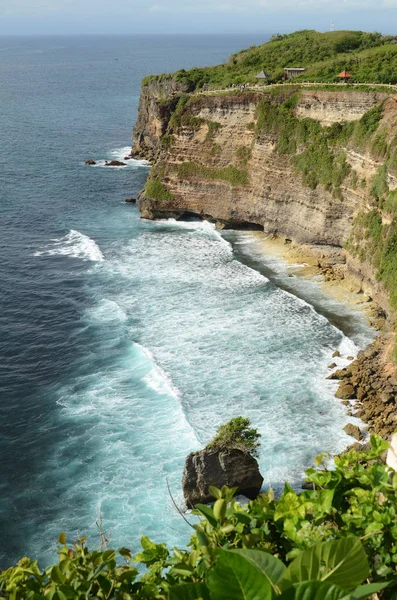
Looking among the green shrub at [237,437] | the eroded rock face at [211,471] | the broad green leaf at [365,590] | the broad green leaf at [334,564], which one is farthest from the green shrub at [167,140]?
the broad green leaf at [365,590]

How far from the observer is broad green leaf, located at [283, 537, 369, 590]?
6.30 meters

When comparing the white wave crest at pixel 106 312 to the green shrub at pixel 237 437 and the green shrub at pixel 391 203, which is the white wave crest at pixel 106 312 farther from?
the green shrub at pixel 391 203

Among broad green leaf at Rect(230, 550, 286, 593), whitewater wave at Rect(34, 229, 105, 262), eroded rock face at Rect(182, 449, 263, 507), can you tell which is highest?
broad green leaf at Rect(230, 550, 286, 593)

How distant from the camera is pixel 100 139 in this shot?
341ft

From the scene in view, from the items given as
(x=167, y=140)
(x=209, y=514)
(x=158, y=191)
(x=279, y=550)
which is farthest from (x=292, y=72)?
(x=209, y=514)

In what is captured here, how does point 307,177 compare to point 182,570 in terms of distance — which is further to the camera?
point 307,177

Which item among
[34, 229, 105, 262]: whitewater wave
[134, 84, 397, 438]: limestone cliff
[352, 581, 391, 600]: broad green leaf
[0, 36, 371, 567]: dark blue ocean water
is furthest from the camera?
[34, 229, 105, 262]: whitewater wave

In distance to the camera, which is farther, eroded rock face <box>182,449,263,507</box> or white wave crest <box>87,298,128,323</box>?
white wave crest <box>87,298,128,323</box>

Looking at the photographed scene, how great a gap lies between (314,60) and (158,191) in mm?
29047

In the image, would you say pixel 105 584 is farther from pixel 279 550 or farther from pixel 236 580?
pixel 236 580

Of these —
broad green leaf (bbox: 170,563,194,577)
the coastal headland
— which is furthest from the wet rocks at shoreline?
broad green leaf (bbox: 170,563,194,577)

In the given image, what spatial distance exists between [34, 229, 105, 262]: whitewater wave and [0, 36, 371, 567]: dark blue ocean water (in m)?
0.20

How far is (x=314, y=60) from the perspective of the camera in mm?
76812

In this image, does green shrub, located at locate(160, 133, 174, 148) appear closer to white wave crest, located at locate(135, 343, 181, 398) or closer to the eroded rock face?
white wave crest, located at locate(135, 343, 181, 398)
